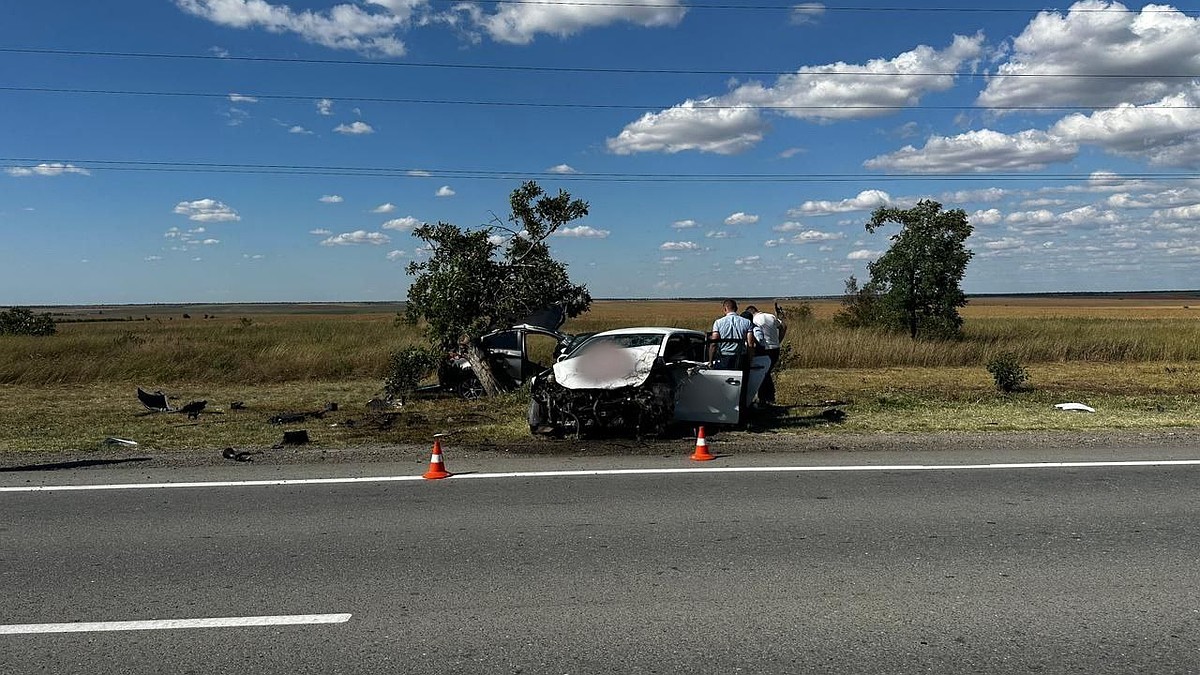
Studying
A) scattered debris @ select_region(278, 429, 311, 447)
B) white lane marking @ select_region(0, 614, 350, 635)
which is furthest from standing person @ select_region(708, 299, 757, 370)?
white lane marking @ select_region(0, 614, 350, 635)

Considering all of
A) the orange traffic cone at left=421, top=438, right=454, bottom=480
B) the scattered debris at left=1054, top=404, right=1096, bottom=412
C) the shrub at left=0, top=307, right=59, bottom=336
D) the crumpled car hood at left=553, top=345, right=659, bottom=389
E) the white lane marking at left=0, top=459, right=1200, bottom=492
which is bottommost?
the scattered debris at left=1054, top=404, right=1096, bottom=412

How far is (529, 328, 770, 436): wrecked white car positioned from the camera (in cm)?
1008

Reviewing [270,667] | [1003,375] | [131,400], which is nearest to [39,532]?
[270,667]

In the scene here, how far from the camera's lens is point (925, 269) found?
2598 centimetres

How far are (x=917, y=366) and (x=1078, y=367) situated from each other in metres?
3.74

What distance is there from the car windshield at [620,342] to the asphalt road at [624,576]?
13.0 ft

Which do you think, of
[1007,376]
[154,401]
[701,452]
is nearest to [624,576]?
[701,452]

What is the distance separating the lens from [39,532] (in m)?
6.07

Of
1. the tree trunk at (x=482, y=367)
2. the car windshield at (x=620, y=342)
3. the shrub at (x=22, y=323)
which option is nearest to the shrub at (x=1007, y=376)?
the car windshield at (x=620, y=342)

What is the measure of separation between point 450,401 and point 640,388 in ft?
21.2

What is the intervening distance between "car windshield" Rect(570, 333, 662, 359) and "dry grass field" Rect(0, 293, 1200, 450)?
4.64 ft

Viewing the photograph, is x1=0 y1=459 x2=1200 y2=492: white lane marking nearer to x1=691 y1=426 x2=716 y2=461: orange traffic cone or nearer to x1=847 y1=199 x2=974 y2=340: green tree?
x1=691 y1=426 x2=716 y2=461: orange traffic cone

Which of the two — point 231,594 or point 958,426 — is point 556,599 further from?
point 958,426

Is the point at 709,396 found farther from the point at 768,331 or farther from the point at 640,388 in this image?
the point at 768,331
